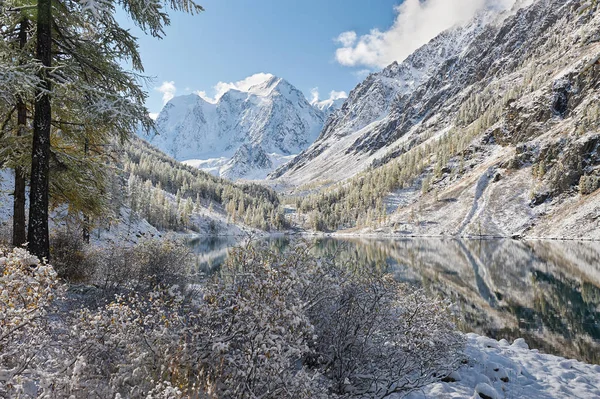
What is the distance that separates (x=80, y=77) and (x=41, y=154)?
2.55 metres

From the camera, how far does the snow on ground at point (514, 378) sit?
9.23m

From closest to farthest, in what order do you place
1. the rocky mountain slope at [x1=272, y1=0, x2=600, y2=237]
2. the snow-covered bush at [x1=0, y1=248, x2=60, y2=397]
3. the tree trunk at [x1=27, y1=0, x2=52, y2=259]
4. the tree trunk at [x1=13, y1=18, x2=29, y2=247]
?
the snow-covered bush at [x1=0, y1=248, x2=60, y2=397], the tree trunk at [x1=27, y1=0, x2=52, y2=259], the tree trunk at [x1=13, y1=18, x2=29, y2=247], the rocky mountain slope at [x1=272, y1=0, x2=600, y2=237]

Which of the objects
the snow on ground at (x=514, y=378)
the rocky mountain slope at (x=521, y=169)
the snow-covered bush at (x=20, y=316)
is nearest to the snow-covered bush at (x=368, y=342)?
the snow on ground at (x=514, y=378)

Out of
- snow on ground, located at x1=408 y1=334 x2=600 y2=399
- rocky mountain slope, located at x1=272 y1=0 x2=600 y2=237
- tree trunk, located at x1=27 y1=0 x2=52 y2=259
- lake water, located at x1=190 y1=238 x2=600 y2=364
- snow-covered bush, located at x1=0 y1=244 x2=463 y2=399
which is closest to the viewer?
snow-covered bush, located at x1=0 y1=244 x2=463 y2=399

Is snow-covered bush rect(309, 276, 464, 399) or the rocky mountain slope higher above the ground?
the rocky mountain slope

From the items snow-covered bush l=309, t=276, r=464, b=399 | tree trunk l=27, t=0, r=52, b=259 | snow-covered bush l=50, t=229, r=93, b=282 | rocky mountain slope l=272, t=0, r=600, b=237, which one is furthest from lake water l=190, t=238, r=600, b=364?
rocky mountain slope l=272, t=0, r=600, b=237

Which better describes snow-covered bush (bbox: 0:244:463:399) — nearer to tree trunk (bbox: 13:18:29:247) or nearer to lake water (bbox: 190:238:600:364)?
lake water (bbox: 190:238:600:364)

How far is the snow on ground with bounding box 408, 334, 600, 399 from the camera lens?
923 centimetres

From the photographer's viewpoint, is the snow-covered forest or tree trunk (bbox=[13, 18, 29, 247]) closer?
the snow-covered forest

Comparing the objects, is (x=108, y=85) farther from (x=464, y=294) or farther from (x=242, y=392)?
(x=464, y=294)

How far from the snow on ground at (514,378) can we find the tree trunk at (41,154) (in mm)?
10407

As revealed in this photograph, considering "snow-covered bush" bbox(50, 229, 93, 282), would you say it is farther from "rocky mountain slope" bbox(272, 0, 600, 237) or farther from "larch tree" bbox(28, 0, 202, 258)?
"rocky mountain slope" bbox(272, 0, 600, 237)

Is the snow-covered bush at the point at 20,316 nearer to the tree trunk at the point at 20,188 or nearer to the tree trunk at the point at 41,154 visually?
the tree trunk at the point at 41,154

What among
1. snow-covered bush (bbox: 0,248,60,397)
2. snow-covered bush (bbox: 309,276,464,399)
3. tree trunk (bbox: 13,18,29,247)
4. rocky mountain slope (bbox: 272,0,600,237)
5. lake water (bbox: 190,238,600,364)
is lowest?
lake water (bbox: 190,238,600,364)
